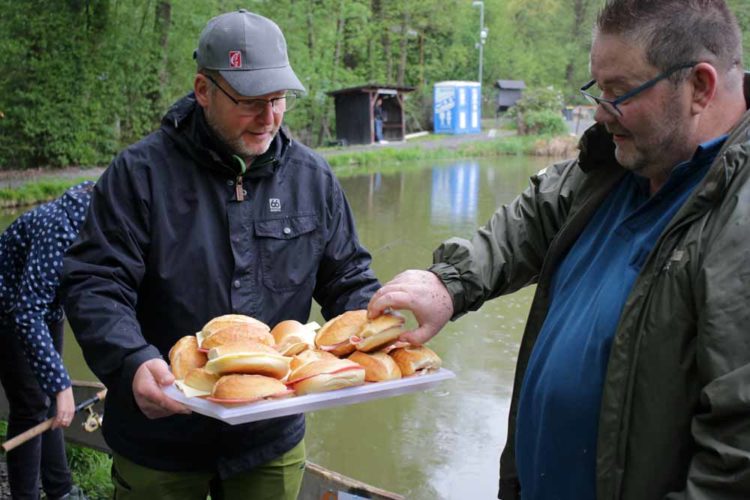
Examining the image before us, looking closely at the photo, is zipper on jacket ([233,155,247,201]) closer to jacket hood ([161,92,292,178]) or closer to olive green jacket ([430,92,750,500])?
jacket hood ([161,92,292,178])

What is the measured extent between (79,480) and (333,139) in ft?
103

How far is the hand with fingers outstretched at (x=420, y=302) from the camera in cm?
233

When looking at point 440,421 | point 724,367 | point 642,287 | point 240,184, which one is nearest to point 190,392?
point 240,184

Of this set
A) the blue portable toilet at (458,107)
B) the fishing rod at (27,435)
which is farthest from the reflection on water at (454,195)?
the blue portable toilet at (458,107)

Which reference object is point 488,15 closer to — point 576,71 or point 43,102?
point 576,71

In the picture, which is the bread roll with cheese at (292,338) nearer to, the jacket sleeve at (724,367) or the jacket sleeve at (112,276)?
the jacket sleeve at (112,276)

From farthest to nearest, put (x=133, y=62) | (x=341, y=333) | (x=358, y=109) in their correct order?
(x=358, y=109), (x=133, y=62), (x=341, y=333)

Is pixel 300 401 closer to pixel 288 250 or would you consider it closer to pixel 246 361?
pixel 246 361

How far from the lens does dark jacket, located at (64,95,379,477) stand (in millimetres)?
2457

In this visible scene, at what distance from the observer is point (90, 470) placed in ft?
15.8

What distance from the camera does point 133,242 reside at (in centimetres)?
250

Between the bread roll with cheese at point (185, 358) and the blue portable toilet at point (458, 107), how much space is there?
3811 cm

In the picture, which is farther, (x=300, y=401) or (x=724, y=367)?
(x=300, y=401)

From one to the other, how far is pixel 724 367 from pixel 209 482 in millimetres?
1845
